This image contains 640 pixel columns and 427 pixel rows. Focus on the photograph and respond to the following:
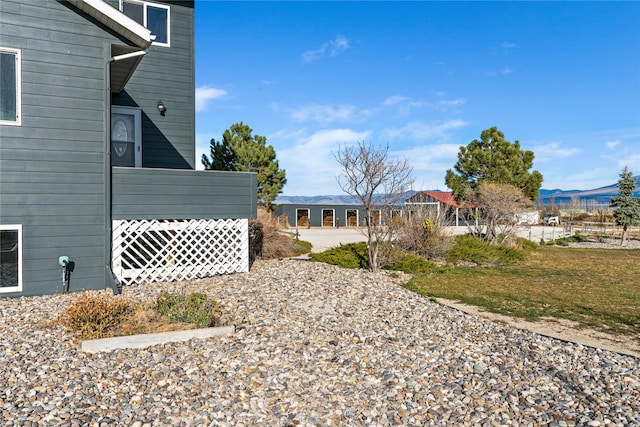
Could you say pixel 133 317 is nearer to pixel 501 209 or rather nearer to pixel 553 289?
pixel 553 289

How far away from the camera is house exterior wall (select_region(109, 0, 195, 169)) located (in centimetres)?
1052

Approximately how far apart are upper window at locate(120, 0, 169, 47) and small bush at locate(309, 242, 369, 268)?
6.88 metres

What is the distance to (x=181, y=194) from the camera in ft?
27.6

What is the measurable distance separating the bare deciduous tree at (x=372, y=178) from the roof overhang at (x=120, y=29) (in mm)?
4835

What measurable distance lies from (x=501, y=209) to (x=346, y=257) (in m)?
8.99

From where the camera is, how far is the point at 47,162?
23.6 feet

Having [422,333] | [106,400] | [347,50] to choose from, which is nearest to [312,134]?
[347,50]

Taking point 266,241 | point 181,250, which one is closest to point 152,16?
point 181,250

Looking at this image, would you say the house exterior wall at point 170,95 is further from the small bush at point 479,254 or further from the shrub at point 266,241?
the small bush at point 479,254

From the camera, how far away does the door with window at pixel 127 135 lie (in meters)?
9.95

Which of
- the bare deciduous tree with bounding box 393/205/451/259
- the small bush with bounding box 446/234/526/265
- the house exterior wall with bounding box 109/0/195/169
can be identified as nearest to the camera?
the house exterior wall with bounding box 109/0/195/169

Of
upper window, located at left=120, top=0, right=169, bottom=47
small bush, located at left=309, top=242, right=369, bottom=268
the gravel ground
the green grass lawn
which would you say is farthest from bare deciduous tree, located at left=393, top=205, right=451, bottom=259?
upper window, located at left=120, top=0, right=169, bottom=47

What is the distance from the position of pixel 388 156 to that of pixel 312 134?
15874 millimetres

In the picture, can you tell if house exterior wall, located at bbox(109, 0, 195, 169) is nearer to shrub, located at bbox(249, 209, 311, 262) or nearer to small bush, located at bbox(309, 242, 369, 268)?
shrub, located at bbox(249, 209, 311, 262)
